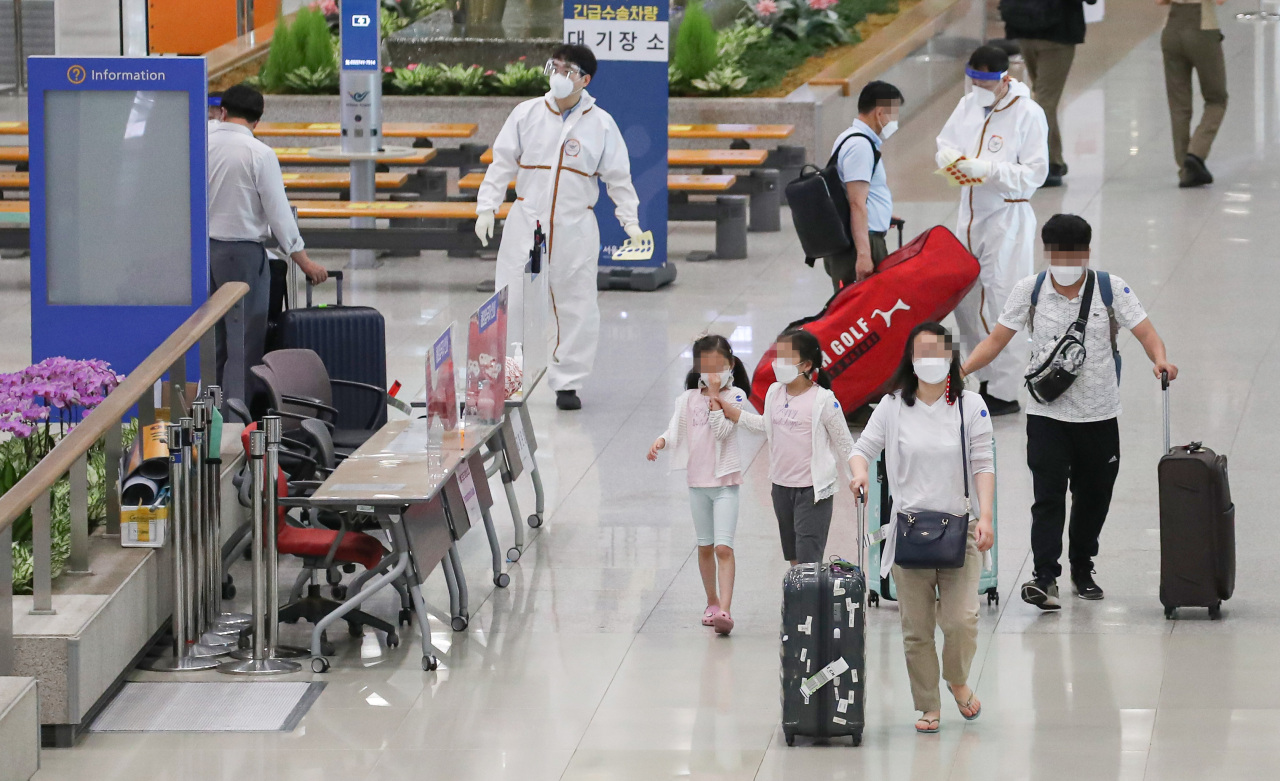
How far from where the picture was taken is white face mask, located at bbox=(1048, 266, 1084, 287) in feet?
23.0

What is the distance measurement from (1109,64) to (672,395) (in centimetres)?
1338

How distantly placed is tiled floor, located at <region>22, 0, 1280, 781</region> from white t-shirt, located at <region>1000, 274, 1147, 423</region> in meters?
0.80

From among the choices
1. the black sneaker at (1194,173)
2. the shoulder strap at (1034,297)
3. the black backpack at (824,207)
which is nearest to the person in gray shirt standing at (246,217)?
the black backpack at (824,207)

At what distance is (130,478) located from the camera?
7.06m

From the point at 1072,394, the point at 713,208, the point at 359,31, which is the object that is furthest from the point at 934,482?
the point at 359,31

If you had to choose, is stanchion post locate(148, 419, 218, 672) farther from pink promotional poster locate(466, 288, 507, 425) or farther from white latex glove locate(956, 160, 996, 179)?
white latex glove locate(956, 160, 996, 179)

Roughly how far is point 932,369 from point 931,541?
1.78ft

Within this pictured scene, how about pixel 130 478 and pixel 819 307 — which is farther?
pixel 819 307

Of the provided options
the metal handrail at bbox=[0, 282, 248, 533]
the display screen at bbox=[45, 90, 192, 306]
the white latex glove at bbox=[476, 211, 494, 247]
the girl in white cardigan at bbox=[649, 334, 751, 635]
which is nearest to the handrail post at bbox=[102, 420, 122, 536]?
the metal handrail at bbox=[0, 282, 248, 533]

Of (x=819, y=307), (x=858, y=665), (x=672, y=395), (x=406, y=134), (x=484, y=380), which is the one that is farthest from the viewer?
(x=406, y=134)

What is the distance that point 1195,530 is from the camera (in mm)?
7020

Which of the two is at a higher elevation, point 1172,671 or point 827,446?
point 827,446

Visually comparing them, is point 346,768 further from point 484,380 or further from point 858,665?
point 484,380

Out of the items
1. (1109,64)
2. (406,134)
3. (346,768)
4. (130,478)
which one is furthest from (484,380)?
(1109,64)
